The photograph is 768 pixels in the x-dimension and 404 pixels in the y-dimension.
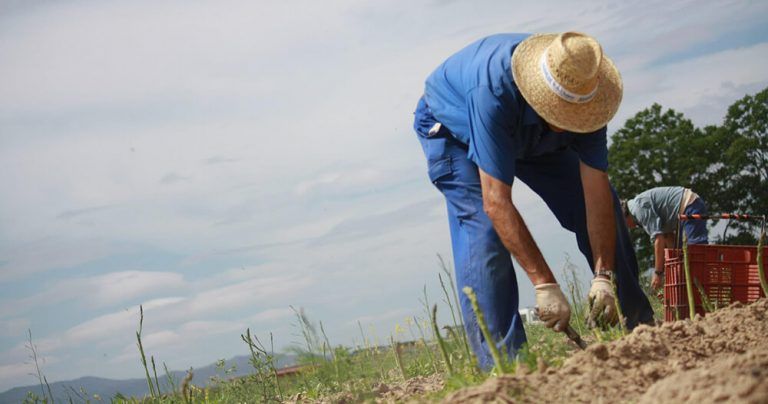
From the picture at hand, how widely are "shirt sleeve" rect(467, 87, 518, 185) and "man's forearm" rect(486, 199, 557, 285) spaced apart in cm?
13

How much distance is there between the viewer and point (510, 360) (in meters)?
4.11

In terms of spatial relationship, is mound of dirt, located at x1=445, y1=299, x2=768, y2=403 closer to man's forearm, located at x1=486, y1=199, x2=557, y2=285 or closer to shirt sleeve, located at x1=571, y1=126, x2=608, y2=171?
man's forearm, located at x1=486, y1=199, x2=557, y2=285

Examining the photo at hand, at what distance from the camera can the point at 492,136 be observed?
4074 mm

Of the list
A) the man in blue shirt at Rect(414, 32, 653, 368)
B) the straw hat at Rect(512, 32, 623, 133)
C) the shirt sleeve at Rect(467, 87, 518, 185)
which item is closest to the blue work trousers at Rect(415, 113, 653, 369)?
the man in blue shirt at Rect(414, 32, 653, 368)

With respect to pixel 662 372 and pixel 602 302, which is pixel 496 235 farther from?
pixel 662 372

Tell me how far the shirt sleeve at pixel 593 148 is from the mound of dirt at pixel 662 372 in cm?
103

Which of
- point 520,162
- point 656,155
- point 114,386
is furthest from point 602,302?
point 656,155

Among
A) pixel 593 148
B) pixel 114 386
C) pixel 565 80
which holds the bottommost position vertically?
pixel 114 386

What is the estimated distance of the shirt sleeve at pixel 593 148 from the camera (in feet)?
15.1

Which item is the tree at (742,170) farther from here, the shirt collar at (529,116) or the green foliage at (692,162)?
the shirt collar at (529,116)

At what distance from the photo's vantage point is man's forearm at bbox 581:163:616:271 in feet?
15.3

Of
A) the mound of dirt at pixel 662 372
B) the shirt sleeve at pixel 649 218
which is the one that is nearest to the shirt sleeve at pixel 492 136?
the mound of dirt at pixel 662 372

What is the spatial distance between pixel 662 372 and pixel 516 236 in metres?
1.05

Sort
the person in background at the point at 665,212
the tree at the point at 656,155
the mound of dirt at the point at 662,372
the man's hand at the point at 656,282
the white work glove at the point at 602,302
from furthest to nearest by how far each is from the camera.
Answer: the tree at the point at 656,155 < the man's hand at the point at 656,282 < the person in background at the point at 665,212 < the white work glove at the point at 602,302 < the mound of dirt at the point at 662,372
